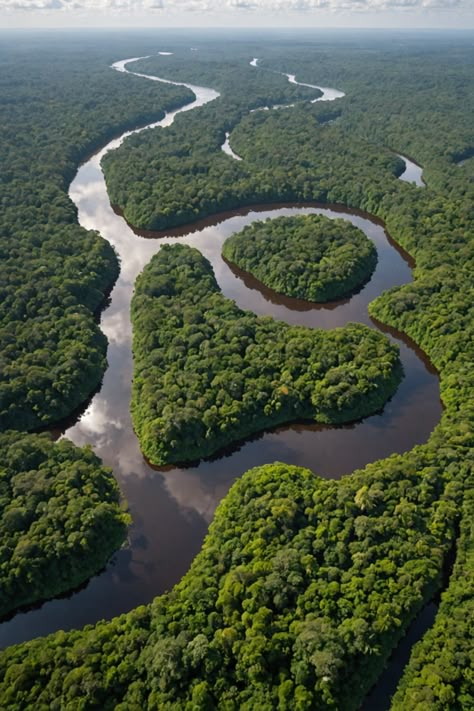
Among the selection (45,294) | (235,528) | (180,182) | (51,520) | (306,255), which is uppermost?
(180,182)

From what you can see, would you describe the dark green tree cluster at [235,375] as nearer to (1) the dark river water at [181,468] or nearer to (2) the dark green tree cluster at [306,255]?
(1) the dark river water at [181,468]

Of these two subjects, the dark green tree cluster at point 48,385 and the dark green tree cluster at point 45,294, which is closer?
the dark green tree cluster at point 48,385

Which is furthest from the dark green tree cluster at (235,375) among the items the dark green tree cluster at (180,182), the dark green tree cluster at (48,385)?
the dark green tree cluster at (180,182)

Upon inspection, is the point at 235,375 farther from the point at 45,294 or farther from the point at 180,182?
the point at 180,182

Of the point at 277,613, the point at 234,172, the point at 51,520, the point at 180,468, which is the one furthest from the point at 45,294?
the point at 234,172

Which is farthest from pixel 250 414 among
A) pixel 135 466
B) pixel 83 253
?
pixel 83 253

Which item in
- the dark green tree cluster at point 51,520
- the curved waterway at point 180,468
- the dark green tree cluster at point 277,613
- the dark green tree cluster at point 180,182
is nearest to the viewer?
the dark green tree cluster at point 277,613

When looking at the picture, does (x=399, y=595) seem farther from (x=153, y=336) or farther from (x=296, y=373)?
(x=153, y=336)

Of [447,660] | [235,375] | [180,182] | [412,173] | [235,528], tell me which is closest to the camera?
[447,660]
